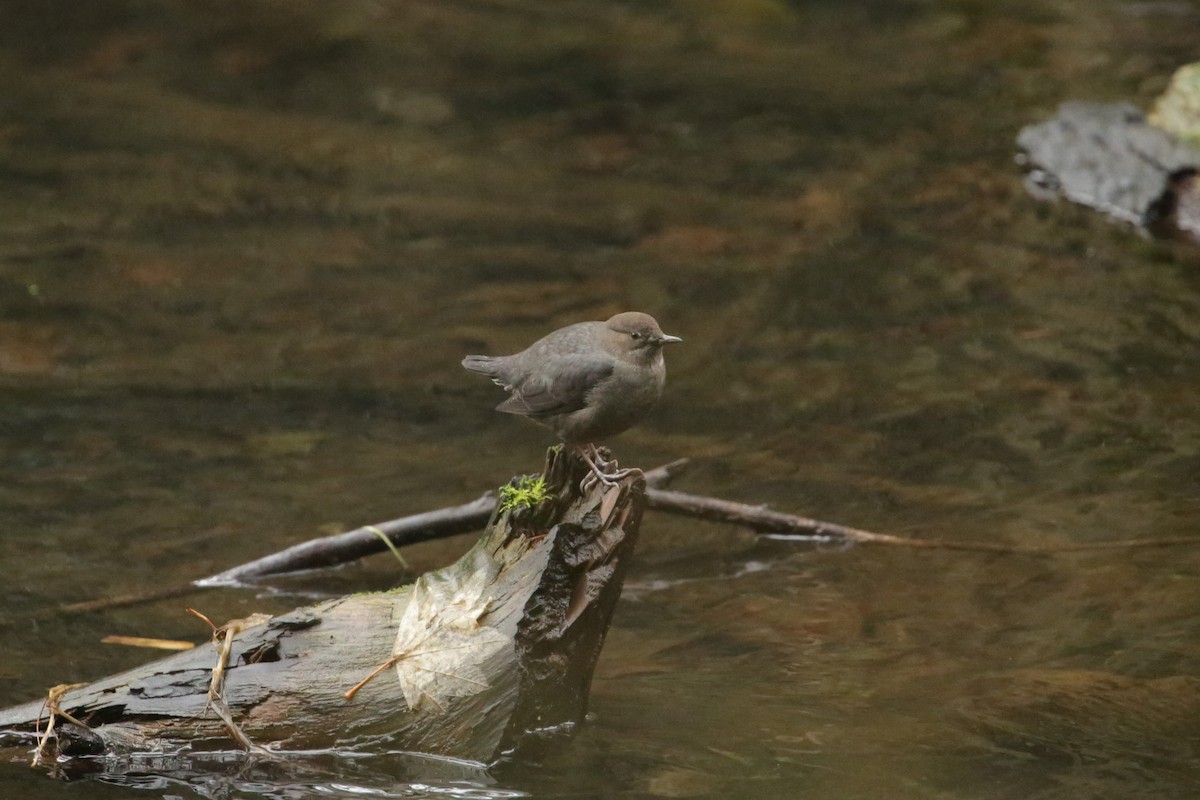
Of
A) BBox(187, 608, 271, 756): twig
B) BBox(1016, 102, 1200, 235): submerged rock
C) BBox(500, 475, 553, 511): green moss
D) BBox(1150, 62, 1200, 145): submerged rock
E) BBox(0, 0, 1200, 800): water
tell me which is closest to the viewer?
BBox(187, 608, 271, 756): twig

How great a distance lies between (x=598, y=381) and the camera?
460 centimetres

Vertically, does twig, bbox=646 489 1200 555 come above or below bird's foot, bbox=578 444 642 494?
below

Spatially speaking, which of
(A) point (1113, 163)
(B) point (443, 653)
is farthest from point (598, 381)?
(A) point (1113, 163)

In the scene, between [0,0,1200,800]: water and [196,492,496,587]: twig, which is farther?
[196,492,496,587]: twig

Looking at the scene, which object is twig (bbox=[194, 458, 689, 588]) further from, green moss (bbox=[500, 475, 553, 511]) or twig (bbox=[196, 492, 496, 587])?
green moss (bbox=[500, 475, 553, 511])

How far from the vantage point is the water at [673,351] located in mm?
4828

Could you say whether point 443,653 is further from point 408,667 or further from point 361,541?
point 361,541

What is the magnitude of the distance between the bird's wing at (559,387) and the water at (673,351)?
3.05ft

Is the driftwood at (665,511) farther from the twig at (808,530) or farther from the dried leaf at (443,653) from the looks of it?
the dried leaf at (443,653)

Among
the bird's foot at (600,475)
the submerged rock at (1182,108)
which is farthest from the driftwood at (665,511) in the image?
the submerged rock at (1182,108)

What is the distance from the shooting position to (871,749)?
446 cm

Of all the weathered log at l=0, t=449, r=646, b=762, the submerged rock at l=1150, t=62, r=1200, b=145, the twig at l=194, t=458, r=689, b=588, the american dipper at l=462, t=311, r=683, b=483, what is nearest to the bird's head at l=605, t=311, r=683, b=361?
the american dipper at l=462, t=311, r=683, b=483

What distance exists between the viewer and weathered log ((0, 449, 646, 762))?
4066 millimetres

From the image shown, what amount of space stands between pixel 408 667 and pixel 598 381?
1.06 meters
